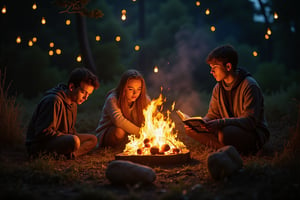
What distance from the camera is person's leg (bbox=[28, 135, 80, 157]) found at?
19.0ft

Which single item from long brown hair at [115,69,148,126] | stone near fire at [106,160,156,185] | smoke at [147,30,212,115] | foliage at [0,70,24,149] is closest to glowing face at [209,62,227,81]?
long brown hair at [115,69,148,126]

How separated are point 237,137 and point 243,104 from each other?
0.63 m

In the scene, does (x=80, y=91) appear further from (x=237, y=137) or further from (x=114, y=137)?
(x=237, y=137)

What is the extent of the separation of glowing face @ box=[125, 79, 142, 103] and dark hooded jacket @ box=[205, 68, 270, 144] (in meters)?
1.48

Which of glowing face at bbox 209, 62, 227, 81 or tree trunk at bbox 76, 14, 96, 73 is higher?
tree trunk at bbox 76, 14, 96, 73

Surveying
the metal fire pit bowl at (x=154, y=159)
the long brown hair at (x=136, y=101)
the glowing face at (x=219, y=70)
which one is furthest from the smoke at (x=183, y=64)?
the metal fire pit bowl at (x=154, y=159)

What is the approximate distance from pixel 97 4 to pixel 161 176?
811 inches

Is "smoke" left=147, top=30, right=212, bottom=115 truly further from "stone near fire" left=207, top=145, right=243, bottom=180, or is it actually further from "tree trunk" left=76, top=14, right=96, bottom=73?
"stone near fire" left=207, top=145, right=243, bottom=180

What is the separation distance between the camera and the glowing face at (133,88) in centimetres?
679

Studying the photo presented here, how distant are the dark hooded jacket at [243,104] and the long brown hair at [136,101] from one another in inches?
56.8

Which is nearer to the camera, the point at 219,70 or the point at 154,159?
the point at 154,159

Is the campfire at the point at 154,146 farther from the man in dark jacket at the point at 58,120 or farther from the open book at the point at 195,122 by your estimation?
the man in dark jacket at the point at 58,120

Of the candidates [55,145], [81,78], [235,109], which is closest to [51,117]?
[55,145]

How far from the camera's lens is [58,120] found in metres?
5.97
